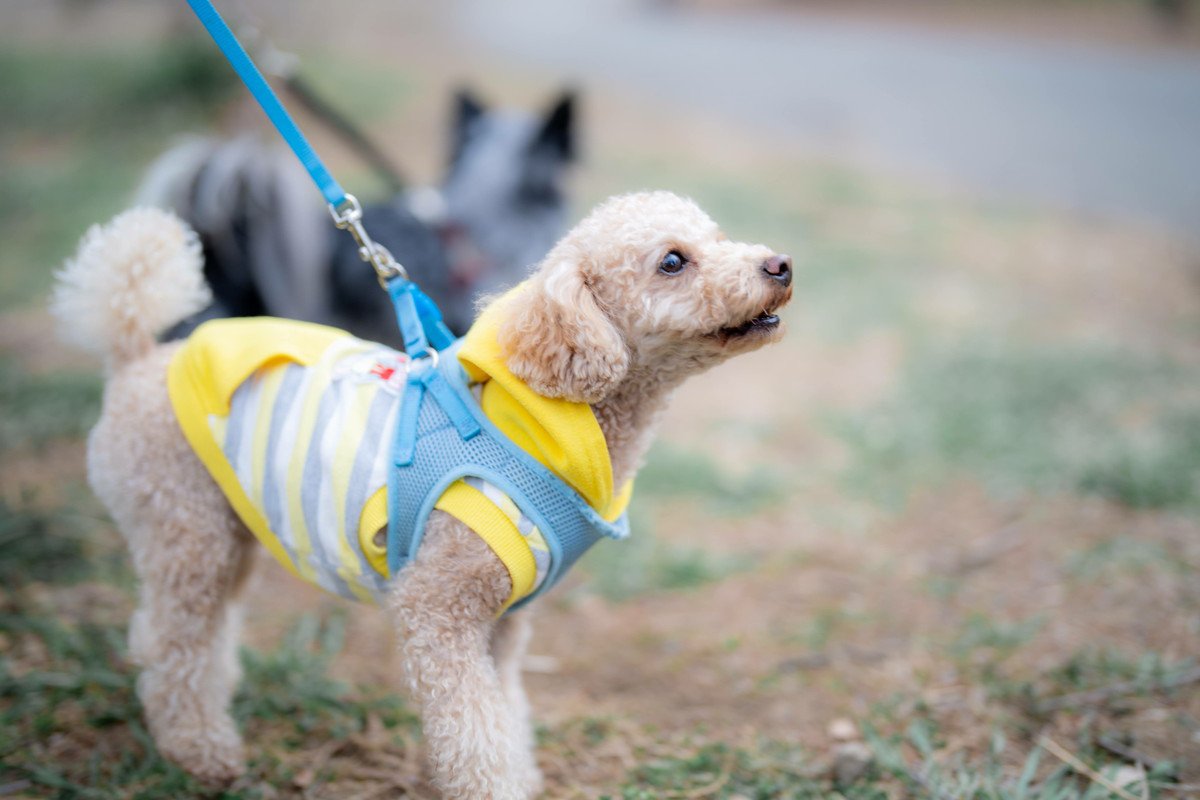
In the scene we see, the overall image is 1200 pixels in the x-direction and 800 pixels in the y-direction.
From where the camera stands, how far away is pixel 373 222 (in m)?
4.29

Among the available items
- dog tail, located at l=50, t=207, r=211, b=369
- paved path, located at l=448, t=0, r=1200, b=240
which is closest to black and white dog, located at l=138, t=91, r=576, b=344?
dog tail, located at l=50, t=207, r=211, b=369

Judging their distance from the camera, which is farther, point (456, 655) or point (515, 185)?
point (515, 185)

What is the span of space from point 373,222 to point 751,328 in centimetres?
275

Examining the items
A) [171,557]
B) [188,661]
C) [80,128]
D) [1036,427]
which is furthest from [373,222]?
[80,128]

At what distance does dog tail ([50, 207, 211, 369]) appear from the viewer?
2350mm

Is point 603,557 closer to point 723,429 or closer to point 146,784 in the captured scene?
point 723,429

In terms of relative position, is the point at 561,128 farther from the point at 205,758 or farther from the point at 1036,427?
the point at 205,758

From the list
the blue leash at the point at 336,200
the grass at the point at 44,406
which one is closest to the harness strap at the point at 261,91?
the blue leash at the point at 336,200

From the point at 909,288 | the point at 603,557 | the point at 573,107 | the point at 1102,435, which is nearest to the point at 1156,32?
the point at 909,288

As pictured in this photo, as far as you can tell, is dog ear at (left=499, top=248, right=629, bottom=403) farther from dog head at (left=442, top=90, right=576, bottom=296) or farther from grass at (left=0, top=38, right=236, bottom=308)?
grass at (left=0, top=38, right=236, bottom=308)

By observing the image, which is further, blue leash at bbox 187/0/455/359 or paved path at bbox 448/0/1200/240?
paved path at bbox 448/0/1200/240

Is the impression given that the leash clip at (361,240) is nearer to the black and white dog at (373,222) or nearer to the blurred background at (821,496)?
the black and white dog at (373,222)

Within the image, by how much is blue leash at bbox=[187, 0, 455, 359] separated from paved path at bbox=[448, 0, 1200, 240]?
26.1ft

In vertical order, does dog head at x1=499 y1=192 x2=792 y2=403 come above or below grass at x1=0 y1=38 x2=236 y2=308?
below
